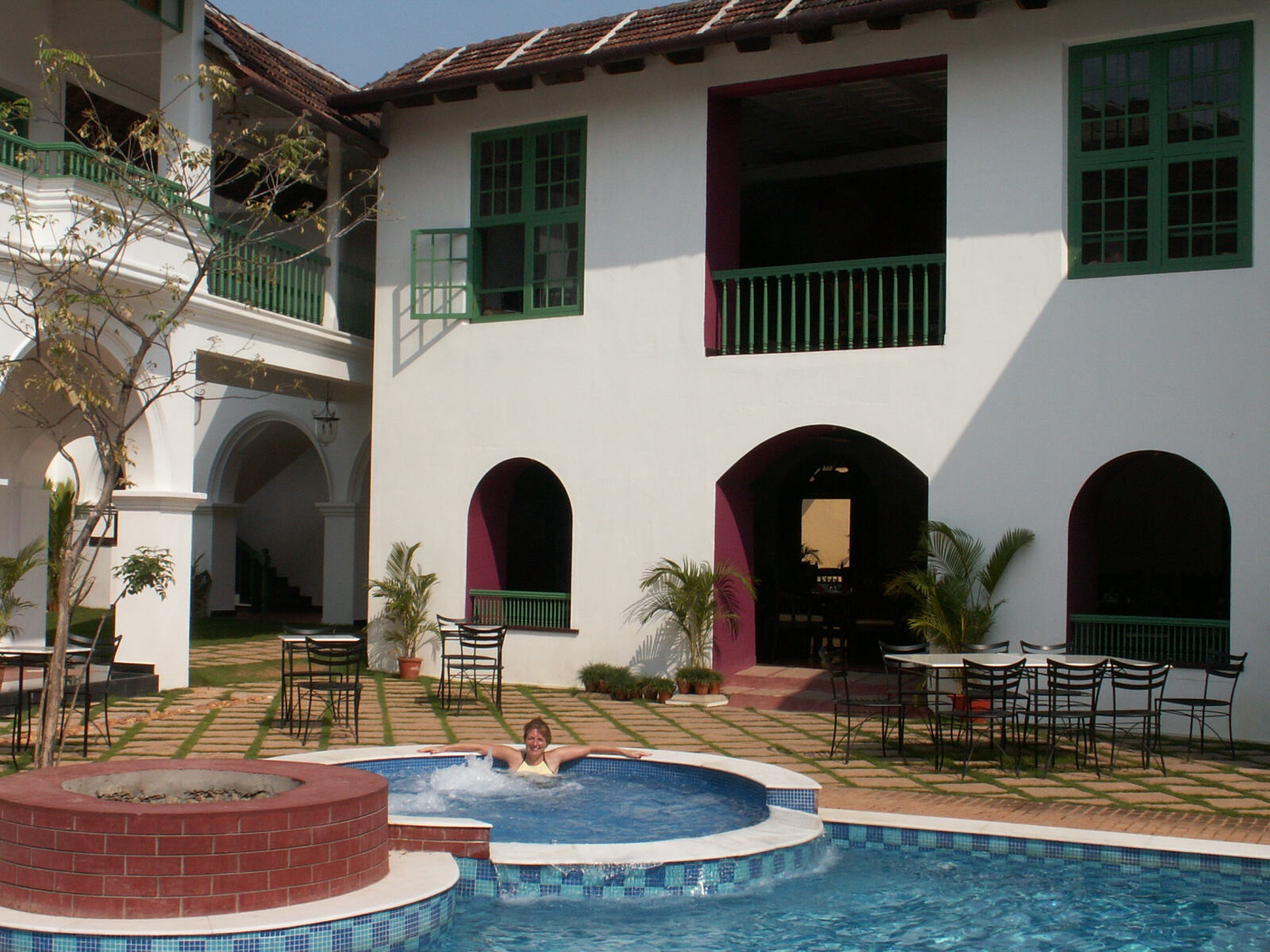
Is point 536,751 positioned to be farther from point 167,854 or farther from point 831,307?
point 831,307

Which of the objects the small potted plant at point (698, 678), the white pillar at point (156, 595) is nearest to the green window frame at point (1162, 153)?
the small potted plant at point (698, 678)

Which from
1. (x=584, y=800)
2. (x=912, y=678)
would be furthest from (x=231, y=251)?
(x=912, y=678)

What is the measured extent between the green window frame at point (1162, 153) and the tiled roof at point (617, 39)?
1.11 metres

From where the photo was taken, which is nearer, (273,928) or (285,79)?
(273,928)

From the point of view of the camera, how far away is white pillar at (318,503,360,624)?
20.0 metres

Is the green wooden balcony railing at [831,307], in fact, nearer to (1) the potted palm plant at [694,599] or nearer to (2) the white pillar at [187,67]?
(1) the potted palm plant at [694,599]

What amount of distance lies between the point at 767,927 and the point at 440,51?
12445 millimetres

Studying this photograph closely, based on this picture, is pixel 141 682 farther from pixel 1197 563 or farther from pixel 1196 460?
pixel 1197 563

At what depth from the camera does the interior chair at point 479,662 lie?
492 inches

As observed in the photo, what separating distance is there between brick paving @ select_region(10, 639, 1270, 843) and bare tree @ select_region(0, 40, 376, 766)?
1805 millimetres

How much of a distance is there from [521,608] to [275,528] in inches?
460

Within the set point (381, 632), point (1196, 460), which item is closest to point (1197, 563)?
point (1196, 460)

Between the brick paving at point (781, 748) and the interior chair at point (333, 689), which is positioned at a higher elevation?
the interior chair at point (333, 689)

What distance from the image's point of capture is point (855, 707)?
1267 centimetres
